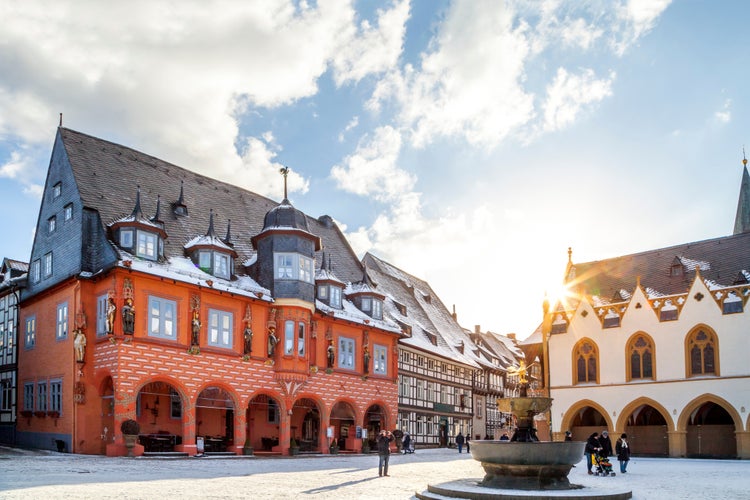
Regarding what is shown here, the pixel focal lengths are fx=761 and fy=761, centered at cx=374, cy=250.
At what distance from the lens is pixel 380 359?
43.4m

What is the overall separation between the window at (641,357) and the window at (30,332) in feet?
100

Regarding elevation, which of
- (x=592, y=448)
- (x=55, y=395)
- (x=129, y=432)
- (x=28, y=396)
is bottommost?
(x=592, y=448)

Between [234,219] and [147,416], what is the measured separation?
463 inches

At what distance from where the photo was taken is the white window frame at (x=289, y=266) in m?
36.3

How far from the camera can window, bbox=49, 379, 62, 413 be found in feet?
101

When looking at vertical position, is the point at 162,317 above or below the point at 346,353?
above

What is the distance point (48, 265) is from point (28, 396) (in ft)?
19.3

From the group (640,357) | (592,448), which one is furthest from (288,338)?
(640,357)

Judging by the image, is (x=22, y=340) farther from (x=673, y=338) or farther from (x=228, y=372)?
(x=673, y=338)

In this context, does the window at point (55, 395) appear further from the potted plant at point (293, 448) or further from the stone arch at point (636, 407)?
the stone arch at point (636, 407)

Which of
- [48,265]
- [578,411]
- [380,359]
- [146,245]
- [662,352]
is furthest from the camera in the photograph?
[578,411]

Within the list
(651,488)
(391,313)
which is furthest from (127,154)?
(651,488)

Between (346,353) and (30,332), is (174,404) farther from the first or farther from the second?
(346,353)

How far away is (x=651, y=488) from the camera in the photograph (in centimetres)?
1900
